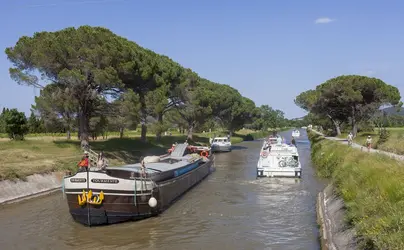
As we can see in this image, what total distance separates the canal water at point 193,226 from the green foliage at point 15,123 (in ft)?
65.8

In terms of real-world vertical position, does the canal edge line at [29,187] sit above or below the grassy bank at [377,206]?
below

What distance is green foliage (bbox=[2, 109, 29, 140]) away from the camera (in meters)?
40.1

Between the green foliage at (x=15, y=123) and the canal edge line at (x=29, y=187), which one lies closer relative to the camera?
the canal edge line at (x=29, y=187)

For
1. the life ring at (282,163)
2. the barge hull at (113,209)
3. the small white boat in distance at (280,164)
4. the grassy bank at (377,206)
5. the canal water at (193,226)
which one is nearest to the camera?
the grassy bank at (377,206)

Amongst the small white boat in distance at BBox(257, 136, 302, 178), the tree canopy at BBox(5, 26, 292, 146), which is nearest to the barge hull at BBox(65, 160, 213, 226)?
the small white boat in distance at BBox(257, 136, 302, 178)

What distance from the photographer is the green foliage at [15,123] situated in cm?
4006

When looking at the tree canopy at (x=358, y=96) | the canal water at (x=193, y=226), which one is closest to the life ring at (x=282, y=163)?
the canal water at (x=193, y=226)

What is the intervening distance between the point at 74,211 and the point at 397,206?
37.5 ft

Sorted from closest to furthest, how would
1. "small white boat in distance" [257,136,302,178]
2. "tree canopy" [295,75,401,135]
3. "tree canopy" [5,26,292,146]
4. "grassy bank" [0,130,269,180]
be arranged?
"grassy bank" [0,130,269,180] → "small white boat in distance" [257,136,302,178] → "tree canopy" [5,26,292,146] → "tree canopy" [295,75,401,135]

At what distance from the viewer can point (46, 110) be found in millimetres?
34312

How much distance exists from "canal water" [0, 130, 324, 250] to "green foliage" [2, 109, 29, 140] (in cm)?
2006

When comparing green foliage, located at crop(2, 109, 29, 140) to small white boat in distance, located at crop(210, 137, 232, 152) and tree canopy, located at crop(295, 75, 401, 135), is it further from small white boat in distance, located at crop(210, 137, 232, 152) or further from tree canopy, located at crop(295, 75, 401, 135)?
tree canopy, located at crop(295, 75, 401, 135)

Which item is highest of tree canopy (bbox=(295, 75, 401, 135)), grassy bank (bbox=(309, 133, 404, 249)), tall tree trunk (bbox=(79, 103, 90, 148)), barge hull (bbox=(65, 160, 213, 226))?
tree canopy (bbox=(295, 75, 401, 135))

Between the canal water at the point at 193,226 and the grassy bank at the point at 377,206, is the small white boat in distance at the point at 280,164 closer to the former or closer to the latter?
the canal water at the point at 193,226
